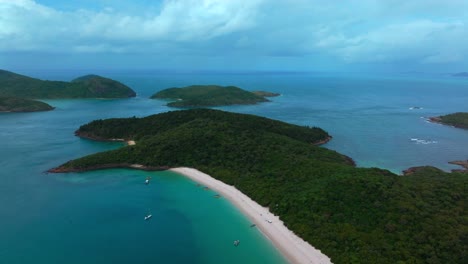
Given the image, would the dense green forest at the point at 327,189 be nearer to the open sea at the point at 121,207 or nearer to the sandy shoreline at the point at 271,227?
the sandy shoreline at the point at 271,227

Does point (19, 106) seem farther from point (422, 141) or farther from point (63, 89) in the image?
point (422, 141)

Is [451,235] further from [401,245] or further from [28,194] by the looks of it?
[28,194]

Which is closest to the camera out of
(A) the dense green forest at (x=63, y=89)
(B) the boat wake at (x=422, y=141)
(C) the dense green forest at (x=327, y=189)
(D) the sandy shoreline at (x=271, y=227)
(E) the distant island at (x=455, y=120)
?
(C) the dense green forest at (x=327, y=189)

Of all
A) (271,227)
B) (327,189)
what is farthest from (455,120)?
(271,227)

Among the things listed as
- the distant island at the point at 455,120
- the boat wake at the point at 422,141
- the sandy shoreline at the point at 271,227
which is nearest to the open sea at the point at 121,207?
the boat wake at the point at 422,141

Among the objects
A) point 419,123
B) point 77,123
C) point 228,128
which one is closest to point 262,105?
point 419,123

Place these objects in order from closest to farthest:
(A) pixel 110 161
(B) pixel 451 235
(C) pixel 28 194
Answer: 1. (B) pixel 451 235
2. (C) pixel 28 194
3. (A) pixel 110 161
